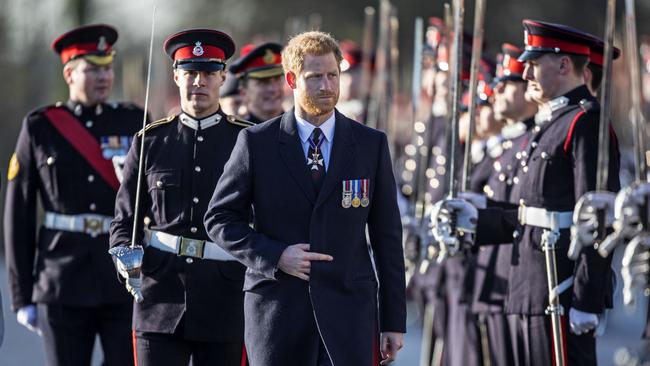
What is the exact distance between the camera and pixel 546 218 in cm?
782

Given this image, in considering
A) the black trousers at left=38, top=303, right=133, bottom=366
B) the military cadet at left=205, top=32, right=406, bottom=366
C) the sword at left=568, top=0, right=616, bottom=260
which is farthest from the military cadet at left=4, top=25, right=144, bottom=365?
the sword at left=568, top=0, right=616, bottom=260

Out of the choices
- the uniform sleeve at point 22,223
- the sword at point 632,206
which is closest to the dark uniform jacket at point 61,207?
the uniform sleeve at point 22,223

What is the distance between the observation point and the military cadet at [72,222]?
8.33 metres

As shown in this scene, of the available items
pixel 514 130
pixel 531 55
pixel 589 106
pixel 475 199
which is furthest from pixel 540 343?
pixel 514 130

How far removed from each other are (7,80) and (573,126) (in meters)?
20.8

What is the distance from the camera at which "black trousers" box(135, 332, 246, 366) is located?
720 cm

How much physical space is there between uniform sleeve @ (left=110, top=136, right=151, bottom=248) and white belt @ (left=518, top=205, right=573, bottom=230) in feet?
6.24

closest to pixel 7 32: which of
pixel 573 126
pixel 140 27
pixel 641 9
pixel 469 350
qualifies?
pixel 140 27

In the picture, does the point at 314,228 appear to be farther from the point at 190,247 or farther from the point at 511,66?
the point at 511,66

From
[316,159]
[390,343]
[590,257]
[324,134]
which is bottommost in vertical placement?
[390,343]

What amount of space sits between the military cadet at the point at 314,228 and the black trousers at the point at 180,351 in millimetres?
773

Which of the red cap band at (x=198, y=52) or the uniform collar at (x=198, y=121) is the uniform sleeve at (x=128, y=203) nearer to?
the uniform collar at (x=198, y=121)

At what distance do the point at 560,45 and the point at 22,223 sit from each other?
3.00 m

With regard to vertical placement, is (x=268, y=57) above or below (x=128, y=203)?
above
